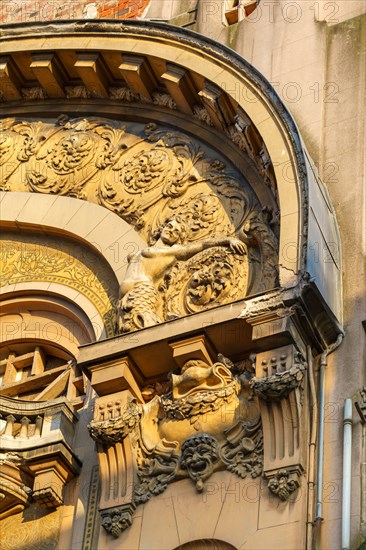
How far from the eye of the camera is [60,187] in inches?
792

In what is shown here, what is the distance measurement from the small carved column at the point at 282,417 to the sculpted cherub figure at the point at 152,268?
206 centimetres

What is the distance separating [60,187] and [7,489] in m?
5.05

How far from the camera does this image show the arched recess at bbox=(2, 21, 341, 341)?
1662cm

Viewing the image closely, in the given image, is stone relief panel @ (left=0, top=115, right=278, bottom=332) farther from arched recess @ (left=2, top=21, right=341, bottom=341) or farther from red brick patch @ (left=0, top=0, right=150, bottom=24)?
red brick patch @ (left=0, top=0, right=150, bottom=24)

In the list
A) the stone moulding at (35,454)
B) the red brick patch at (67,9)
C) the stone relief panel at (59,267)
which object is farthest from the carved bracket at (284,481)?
the red brick patch at (67,9)

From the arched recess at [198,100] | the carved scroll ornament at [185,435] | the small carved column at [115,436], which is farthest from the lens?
the arched recess at [198,100]

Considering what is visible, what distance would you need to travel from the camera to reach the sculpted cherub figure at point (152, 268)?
17500 millimetres

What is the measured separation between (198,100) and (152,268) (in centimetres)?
275

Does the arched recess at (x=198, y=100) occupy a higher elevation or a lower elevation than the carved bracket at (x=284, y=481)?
higher

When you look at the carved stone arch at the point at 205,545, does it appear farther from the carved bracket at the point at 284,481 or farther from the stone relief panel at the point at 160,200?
the stone relief panel at the point at 160,200

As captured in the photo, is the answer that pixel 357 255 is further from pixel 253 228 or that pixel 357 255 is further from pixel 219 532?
pixel 219 532

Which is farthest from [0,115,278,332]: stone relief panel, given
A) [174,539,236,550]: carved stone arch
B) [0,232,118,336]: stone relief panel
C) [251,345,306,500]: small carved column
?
[174,539,236,550]: carved stone arch

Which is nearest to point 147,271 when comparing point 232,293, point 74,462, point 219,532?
point 232,293

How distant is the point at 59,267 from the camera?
1956cm
